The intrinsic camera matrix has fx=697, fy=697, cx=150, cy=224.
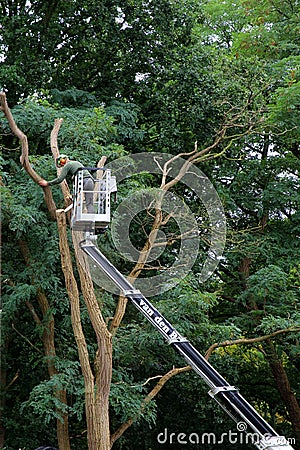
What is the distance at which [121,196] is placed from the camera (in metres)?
8.58

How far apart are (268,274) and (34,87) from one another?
4.23 meters

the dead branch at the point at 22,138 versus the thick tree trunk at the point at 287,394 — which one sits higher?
the dead branch at the point at 22,138

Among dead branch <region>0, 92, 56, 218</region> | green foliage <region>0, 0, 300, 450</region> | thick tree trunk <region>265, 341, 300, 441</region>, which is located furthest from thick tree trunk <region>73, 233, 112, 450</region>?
→ thick tree trunk <region>265, 341, 300, 441</region>

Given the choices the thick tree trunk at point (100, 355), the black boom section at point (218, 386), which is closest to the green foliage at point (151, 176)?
the thick tree trunk at point (100, 355)

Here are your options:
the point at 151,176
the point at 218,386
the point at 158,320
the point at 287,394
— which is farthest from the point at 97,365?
the point at 287,394

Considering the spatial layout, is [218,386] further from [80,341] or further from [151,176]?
[151,176]

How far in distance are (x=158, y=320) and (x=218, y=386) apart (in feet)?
2.08

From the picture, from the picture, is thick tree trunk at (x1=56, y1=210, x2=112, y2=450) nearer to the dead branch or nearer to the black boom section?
the dead branch

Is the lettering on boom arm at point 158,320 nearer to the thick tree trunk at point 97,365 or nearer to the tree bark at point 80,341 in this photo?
the thick tree trunk at point 97,365

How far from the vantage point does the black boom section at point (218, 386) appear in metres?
4.27

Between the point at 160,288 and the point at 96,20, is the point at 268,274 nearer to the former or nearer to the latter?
the point at 160,288

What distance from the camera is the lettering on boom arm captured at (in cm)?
476

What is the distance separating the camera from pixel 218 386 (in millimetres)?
4477

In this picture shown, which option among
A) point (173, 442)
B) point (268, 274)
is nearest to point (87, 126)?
point (268, 274)
